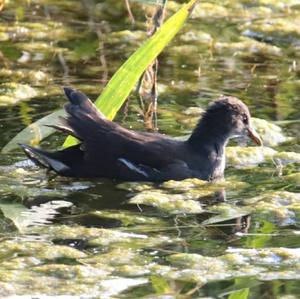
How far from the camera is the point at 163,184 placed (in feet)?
26.6

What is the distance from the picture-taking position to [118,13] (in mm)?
12430

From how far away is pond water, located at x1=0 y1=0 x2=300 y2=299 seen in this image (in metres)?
6.24

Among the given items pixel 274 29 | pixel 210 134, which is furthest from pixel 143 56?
pixel 274 29

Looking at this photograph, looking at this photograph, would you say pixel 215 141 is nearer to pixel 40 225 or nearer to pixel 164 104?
pixel 164 104

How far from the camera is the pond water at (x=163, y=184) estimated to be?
6.24 m

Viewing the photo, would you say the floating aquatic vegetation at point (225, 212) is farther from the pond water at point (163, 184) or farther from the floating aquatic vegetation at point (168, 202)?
the floating aquatic vegetation at point (168, 202)

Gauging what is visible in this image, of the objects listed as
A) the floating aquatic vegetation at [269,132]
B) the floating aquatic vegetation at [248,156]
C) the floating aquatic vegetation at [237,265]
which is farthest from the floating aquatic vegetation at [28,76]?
the floating aquatic vegetation at [237,265]

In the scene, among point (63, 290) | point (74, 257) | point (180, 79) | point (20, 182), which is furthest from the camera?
point (180, 79)

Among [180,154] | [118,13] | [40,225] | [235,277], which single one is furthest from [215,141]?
[118,13]

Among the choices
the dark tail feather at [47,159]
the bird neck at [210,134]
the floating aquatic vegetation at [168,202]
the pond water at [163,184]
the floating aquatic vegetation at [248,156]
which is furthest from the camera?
the floating aquatic vegetation at [248,156]

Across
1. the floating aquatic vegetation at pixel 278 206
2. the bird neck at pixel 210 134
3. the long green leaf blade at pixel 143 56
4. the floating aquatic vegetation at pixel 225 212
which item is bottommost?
the floating aquatic vegetation at pixel 225 212

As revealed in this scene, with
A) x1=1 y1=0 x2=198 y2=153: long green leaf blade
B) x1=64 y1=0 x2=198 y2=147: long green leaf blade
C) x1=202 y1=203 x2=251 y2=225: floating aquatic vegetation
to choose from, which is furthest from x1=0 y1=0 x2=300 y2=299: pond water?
x1=64 y1=0 x2=198 y2=147: long green leaf blade

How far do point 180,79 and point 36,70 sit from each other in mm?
1240

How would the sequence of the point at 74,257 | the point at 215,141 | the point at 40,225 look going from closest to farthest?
the point at 74,257 < the point at 40,225 < the point at 215,141
